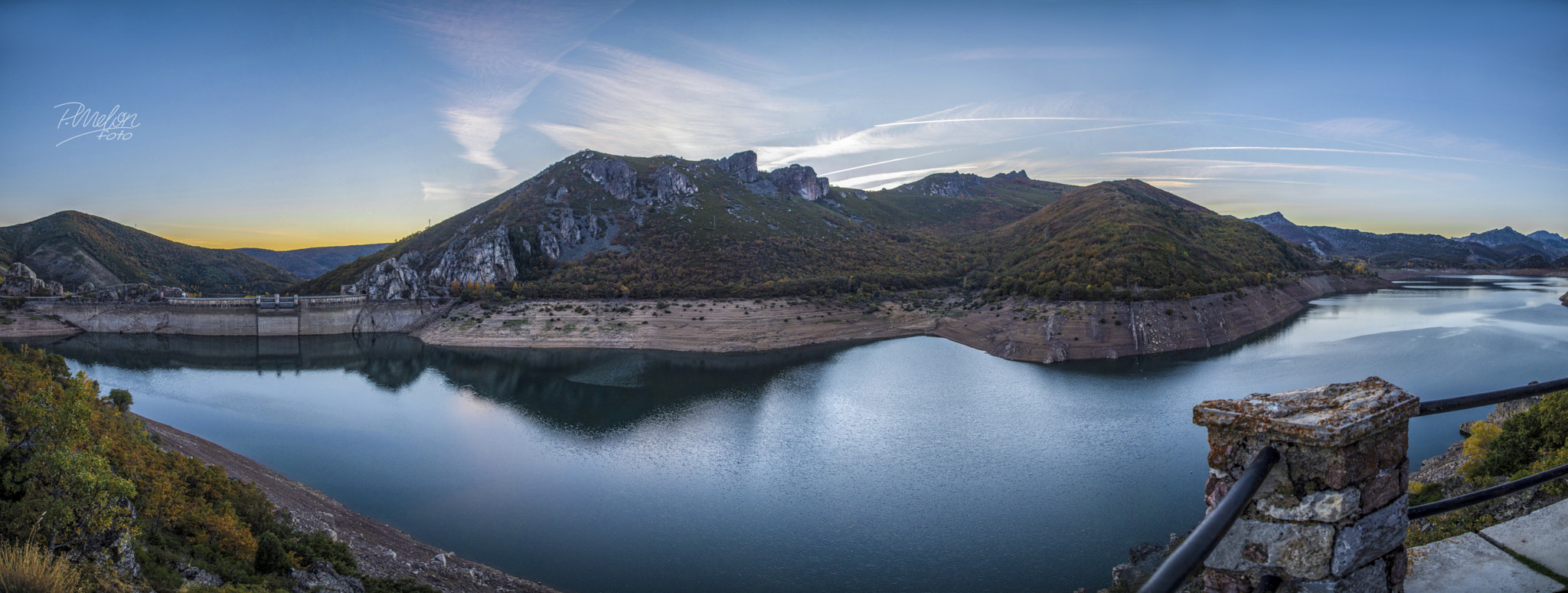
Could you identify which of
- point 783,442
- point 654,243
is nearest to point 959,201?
point 654,243

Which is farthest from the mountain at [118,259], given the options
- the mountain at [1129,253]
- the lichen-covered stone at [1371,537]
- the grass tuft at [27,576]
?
the lichen-covered stone at [1371,537]

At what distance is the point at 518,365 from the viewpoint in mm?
40094

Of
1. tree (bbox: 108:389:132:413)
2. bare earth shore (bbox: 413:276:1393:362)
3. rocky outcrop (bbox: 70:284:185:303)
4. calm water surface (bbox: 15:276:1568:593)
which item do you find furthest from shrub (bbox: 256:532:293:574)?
rocky outcrop (bbox: 70:284:185:303)

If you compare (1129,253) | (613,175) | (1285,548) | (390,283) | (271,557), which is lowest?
(271,557)

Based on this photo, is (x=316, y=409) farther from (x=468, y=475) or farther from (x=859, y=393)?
(x=859, y=393)

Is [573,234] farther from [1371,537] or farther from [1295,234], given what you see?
[1295,234]

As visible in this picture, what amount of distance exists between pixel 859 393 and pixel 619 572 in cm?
1782

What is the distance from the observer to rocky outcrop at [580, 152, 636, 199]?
264 ft

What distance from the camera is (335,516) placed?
49.7 ft

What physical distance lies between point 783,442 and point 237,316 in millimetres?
56859

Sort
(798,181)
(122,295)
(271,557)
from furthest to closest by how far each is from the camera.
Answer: (798,181) < (122,295) < (271,557)

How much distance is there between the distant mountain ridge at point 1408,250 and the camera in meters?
120

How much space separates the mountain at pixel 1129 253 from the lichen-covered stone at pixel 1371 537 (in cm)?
4262

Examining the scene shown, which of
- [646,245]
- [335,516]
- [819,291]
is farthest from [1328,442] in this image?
[646,245]
